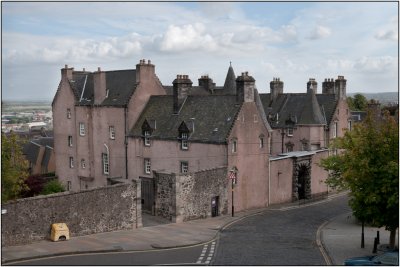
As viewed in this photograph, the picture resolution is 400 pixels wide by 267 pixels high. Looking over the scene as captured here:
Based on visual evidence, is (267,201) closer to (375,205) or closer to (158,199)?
(158,199)

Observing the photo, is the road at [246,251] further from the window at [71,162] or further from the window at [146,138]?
the window at [71,162]

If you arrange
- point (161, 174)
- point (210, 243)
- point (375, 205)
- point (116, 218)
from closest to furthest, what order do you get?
1. point (375, 205)
2. point (210, 243)
3. point (116, 218)
4. point (161, 174)

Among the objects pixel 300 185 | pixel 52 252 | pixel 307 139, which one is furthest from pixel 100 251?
pixel 307 139

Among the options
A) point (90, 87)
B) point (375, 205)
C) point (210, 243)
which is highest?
point (90, 87)

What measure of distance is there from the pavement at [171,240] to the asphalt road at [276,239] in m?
0.76

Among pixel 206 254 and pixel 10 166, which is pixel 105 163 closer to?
pixel 206 254

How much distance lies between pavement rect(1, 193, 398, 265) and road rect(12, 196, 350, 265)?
53 cm

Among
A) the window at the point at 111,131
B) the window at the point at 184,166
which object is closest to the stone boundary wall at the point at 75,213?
the window at the point at 184,166

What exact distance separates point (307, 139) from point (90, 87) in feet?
79.5

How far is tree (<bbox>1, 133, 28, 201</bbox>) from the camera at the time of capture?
22125 mm

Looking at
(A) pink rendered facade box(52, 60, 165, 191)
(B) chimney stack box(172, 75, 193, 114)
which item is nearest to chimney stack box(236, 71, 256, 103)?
(B) chimney stack box(172, 75, 193, 114)

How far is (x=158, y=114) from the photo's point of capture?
1785 inches

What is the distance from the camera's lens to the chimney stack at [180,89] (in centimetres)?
4406

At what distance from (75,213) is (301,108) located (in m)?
35.0
